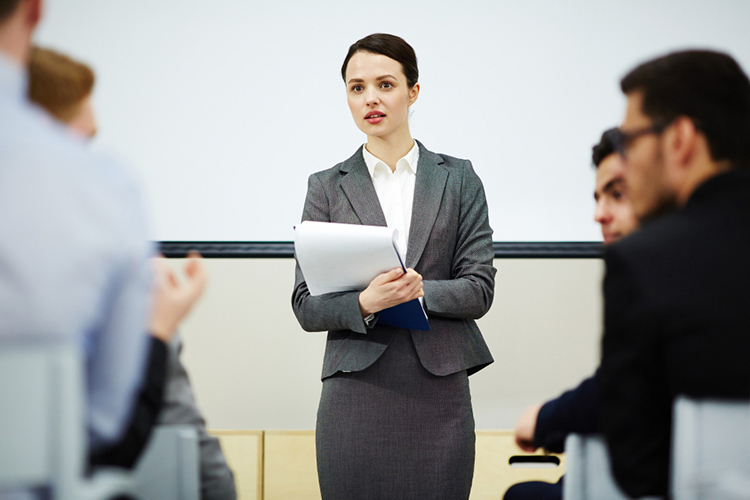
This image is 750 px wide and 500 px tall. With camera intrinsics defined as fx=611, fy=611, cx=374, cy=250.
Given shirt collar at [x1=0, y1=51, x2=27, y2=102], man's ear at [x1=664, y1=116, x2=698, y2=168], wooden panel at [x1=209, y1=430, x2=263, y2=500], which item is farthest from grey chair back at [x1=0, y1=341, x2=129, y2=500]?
wooden panel at [x1=209, y1=430, x2=263, y2=500]

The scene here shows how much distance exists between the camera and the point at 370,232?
1132 millimetres

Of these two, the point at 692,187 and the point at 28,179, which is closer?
the point at 28,179

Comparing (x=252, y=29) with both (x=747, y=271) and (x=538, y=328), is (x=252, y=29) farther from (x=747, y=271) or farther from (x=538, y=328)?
(x=747, y=271)

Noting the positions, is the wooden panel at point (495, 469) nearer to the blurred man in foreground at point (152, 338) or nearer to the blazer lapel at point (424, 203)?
the blazer lapel at point (424, 203)

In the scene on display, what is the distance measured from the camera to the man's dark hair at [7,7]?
0.61 metres

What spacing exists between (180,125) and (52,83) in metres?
1.65

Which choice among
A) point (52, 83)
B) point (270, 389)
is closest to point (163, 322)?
point (52, 83)

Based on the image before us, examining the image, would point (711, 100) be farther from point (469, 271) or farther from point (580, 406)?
point (469, 271)

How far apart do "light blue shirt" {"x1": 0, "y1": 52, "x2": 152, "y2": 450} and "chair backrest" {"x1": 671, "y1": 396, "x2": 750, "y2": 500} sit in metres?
0.60

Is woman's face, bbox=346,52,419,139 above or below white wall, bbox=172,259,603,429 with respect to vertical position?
above

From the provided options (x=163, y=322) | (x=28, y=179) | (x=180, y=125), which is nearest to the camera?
(x=28, y=179)

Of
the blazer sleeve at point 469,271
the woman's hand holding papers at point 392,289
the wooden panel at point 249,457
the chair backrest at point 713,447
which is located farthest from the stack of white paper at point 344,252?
the wooden panel at point 249,457

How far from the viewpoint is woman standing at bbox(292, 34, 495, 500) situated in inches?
53.7

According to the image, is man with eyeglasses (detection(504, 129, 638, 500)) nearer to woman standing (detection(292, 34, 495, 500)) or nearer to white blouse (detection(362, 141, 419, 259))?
woman standing (detection(292, 34, 495, 500))
